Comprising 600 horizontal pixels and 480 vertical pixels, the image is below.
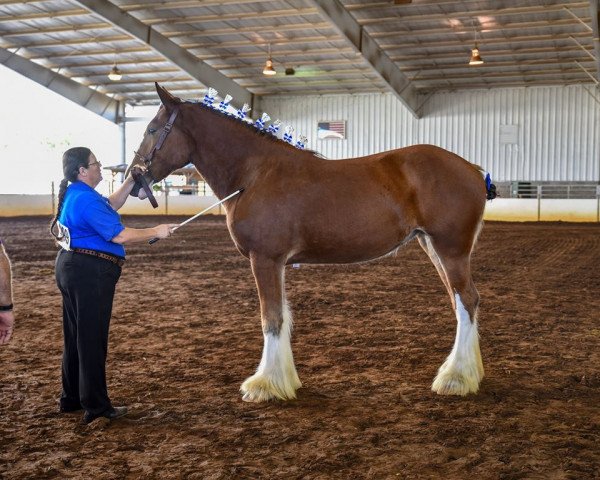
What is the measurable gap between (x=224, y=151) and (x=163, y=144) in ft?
1.38

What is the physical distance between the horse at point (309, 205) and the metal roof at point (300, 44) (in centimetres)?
1620

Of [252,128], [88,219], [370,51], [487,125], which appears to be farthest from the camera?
[487,125]

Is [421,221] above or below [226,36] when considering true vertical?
below

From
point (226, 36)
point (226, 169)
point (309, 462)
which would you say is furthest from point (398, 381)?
point (226, 36)

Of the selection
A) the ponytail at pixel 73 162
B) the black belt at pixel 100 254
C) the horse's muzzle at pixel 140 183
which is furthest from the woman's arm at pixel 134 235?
the horse's muzzle at pixel 140 183

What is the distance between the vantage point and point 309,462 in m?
3.24

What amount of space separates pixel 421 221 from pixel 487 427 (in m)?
1.48

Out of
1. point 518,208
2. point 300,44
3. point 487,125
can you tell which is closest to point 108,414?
point 300,44

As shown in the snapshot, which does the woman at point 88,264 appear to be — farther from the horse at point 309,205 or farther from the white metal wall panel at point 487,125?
the white metal wall panel at point 487,125

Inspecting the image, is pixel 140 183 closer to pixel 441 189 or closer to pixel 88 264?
pixel 88 264

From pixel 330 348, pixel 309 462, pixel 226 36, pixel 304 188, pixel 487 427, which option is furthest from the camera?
pixel 226 36

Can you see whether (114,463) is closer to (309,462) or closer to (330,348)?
(309,462)

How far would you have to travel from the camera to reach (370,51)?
24453mm

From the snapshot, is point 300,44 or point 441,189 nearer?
point 441,189
